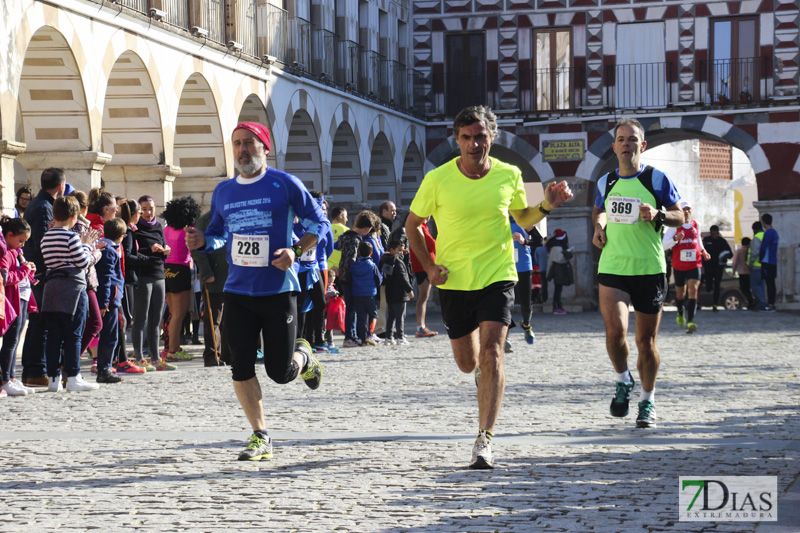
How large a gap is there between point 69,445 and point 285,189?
2.07m

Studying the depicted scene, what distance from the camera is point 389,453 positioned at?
7.17m

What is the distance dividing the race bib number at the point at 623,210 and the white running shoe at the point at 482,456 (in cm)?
233

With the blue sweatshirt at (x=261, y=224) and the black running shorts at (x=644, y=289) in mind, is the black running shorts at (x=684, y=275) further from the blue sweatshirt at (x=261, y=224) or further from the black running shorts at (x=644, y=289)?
the blue sweatshirt at (x=261, y=224)

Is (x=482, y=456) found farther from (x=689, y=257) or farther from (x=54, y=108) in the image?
(x=689, y=257)

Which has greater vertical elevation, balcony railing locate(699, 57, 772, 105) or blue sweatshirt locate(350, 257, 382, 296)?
balcony railing locate(699, 57, 772, 105)

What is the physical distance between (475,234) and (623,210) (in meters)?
1.74

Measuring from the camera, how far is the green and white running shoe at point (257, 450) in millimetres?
6945

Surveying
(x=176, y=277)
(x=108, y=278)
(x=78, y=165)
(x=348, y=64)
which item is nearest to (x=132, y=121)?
(x=78, y=165)

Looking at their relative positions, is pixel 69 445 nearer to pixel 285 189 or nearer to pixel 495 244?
pixel 285 189

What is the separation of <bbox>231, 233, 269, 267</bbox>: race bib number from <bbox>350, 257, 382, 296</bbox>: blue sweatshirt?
9.01 m

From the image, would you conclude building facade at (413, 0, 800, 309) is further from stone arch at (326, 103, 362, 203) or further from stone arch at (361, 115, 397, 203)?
stone arch at (326, 103, 362, 203)

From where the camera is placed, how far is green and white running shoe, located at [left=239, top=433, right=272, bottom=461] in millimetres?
6945

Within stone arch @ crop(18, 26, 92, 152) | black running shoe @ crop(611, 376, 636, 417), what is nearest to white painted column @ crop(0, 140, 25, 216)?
stone arch @ crop(18, 26, 92, 152)

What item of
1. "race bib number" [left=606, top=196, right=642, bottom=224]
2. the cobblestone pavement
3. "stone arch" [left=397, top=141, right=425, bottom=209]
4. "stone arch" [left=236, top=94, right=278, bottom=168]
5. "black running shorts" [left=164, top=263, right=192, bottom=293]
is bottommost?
the cobblestone pavement
